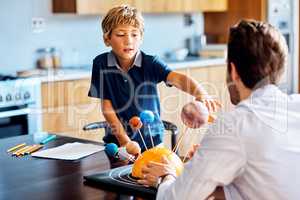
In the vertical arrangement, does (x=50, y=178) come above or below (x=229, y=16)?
below

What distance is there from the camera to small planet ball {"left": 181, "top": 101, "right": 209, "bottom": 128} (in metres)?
1.96

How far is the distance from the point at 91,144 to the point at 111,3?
2.32m

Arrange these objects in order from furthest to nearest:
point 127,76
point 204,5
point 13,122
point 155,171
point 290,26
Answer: point 290,26
point 204,5
point 13,122
point 127,76
point 155,171

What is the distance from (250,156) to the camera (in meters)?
1.45

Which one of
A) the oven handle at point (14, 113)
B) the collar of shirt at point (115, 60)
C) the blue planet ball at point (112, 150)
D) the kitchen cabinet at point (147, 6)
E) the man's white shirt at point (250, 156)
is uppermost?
the kitchen cabinet at point (147, 6)

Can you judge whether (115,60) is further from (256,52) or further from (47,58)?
(47,58)

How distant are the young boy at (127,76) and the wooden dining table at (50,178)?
0.34 metres

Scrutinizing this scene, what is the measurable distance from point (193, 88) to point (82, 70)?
6.97ft

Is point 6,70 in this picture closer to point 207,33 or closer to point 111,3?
point 111,3

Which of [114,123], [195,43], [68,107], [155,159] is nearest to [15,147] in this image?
[114,123]

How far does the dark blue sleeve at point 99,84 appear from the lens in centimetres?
264

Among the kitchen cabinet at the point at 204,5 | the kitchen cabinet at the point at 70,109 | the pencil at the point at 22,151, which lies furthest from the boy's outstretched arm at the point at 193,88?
the kitchen cabinet at the point at 204,5

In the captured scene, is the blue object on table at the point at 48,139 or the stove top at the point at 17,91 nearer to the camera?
the blue object on table at the point at 48,139

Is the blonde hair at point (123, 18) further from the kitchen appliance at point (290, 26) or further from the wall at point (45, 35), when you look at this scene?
the kitchen appliance at point (290, 26)
